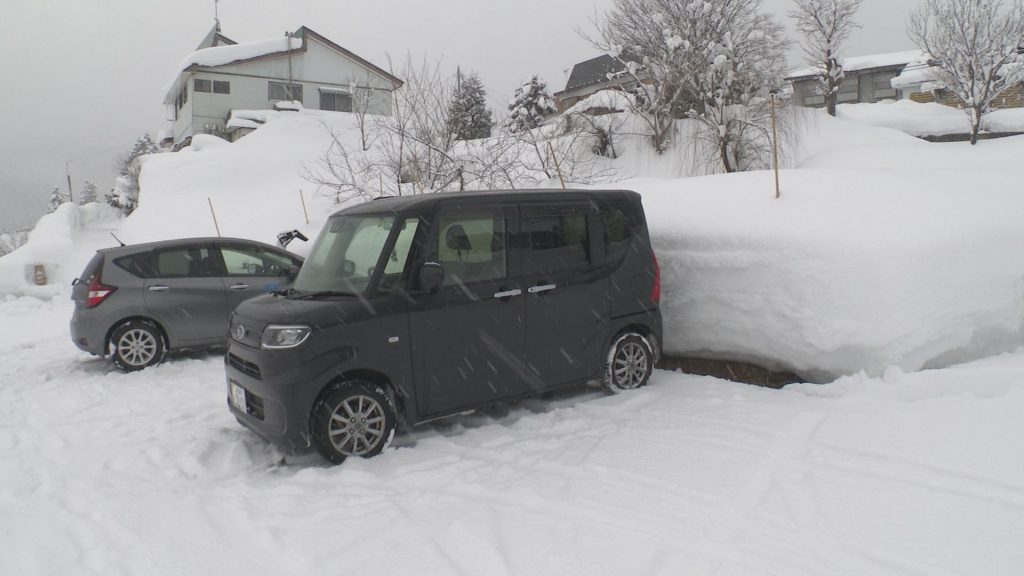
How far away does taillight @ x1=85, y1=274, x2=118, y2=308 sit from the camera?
24.0ft

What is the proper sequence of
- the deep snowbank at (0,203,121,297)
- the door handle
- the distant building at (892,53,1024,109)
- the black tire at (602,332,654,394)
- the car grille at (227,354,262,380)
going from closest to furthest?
the car grille at (227,354,262,380), the door handle, the black tire at (602,332,654,394), the deep snowbank at (0,203,121,297), the distant building at (892,53,1024,109)

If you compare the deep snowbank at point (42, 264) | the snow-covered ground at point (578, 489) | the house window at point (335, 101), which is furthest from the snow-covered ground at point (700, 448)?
the house window at point (335, 101)

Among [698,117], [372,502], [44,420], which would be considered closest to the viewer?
[372,502]

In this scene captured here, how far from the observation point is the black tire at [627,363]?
5.73 metres

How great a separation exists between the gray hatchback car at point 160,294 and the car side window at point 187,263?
1cm

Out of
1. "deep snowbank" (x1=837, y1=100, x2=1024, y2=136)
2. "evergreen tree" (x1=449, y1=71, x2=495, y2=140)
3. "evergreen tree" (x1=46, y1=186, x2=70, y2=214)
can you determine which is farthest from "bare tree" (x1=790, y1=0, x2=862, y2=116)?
"evergreen tree" (x1=46, y1=186, x2=70, y2=214)

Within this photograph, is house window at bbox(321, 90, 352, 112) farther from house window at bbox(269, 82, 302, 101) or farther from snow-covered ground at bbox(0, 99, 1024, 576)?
snow-covered ground at bbox(0, 99, 1024, 576)

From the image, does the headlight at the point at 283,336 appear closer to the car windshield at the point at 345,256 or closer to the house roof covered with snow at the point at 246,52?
the car windshield at the point at 345,256

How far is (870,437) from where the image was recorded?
14.1ft

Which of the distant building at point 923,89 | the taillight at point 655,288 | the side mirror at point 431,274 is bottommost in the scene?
the taillight at point 655,288

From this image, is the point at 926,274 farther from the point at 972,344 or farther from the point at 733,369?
the point at 733,369

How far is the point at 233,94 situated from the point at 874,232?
1405 inches

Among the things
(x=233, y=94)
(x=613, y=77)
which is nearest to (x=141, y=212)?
(x=233, y=94)

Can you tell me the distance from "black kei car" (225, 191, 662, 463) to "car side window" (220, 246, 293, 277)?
3544mm
